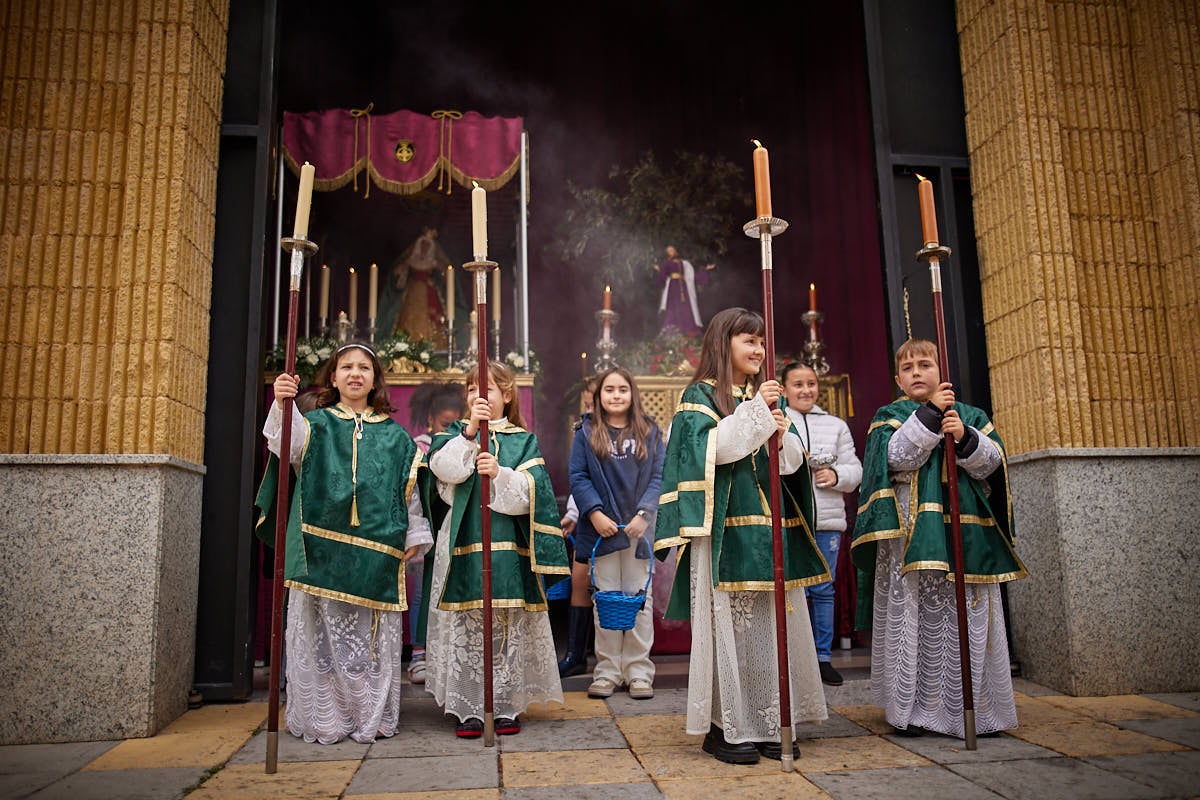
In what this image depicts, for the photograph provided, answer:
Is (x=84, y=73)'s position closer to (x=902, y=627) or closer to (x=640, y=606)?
(x=640, y=606)

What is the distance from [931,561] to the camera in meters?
3.42

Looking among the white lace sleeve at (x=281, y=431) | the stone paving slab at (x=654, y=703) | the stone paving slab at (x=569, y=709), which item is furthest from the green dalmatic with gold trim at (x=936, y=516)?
the white lace sleeve at (x=281, y=431)

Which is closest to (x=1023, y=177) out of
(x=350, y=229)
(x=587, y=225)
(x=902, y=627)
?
(x=902, y=627)

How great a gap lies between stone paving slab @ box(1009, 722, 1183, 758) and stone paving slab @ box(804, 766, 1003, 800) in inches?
24.5

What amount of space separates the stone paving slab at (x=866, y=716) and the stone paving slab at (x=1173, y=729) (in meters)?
0.94

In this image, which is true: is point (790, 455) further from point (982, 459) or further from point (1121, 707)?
point (1121, 707)

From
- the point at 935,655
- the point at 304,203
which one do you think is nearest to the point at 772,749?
the point at 935,655

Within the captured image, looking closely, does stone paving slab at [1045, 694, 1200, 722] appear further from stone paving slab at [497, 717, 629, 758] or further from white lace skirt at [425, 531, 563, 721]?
white lace skirt at [425, 531, 563, 721]

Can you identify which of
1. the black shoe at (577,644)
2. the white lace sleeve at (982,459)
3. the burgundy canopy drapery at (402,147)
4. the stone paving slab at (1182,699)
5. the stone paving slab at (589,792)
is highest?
the burgundy canopy drapery at (402,147)

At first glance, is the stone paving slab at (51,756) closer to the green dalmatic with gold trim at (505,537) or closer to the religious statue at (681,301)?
the green dalmatic with gold trim at (505,537)

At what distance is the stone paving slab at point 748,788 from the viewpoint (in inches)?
105

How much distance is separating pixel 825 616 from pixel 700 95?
6.68 meters

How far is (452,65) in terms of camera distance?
31.0ft

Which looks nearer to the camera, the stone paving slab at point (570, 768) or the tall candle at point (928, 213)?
the stone paving slab at point (570, 768)
